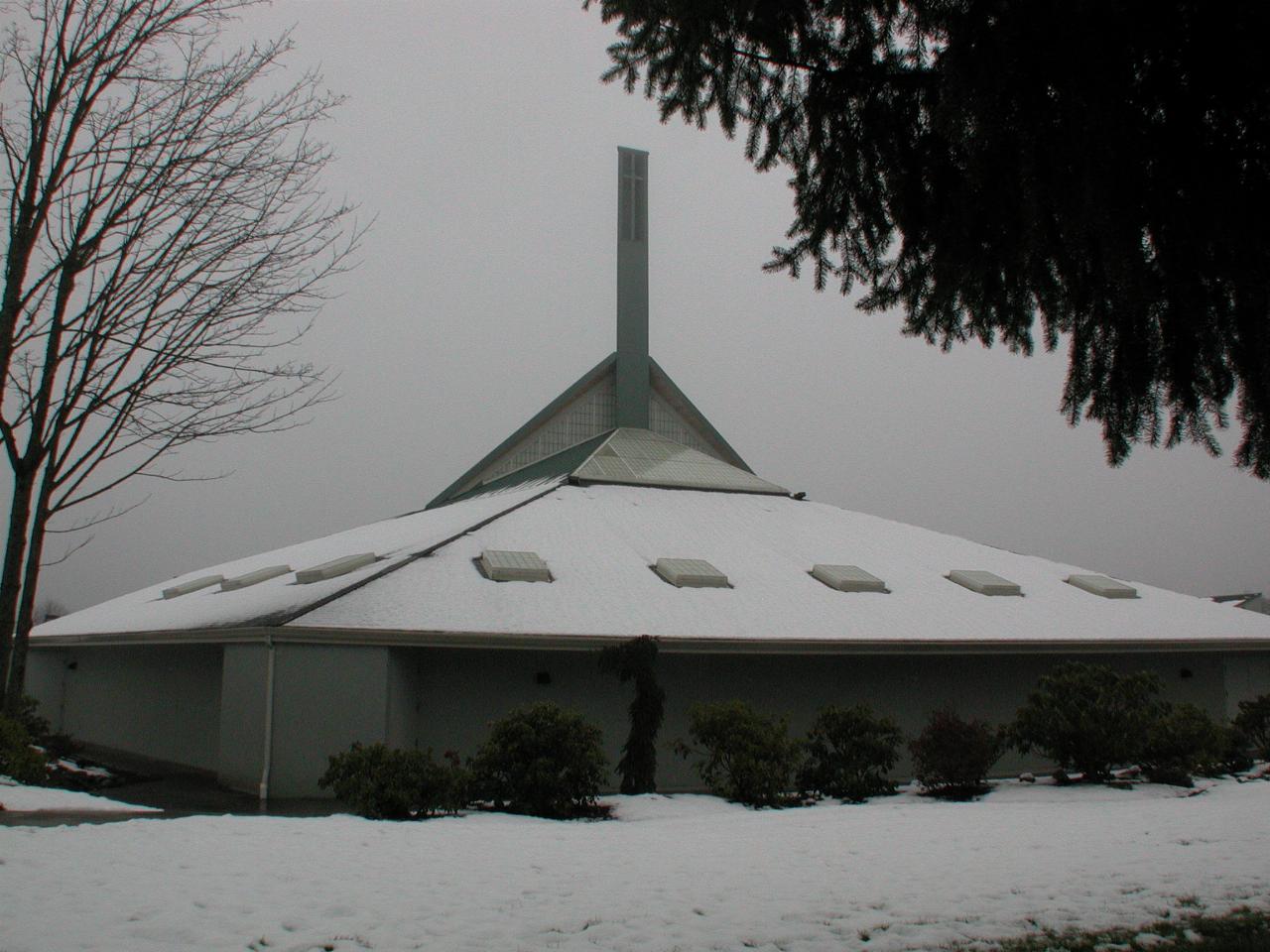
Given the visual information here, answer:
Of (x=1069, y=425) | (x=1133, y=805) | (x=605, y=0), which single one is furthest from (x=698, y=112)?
(x=1133, y=805)

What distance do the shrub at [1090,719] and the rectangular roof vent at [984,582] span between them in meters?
5.81

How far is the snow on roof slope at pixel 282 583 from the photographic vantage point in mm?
16469

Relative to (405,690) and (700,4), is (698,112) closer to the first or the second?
(700,4)

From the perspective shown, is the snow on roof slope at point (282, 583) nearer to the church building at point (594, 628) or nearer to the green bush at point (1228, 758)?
the church building at point (594, 628)

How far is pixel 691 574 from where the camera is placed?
1783cm

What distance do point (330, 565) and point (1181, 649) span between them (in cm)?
1512

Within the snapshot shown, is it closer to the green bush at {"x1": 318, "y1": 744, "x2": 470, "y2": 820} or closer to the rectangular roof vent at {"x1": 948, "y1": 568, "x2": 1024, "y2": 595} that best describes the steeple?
the rectangular roof vent at {"x1": 948, "y1": 568, "x2": 1024, "y2": 595}

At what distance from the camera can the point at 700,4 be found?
19.1 ft

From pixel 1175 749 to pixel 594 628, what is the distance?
25.8 feet

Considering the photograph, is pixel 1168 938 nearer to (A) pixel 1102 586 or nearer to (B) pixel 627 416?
(A) pixel 1102 586

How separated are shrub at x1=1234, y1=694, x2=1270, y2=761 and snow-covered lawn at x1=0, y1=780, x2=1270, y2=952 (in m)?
6.81

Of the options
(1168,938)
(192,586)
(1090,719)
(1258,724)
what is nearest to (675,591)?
(1090,719)

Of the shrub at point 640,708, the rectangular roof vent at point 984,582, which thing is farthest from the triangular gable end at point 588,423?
the shrub at point 640,708

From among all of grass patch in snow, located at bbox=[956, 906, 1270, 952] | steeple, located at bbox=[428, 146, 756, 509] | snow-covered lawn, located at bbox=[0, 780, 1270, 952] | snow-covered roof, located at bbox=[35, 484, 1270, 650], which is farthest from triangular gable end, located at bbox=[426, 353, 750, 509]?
grass patch in snow, located at bbox=[956, 906, 1270, 952]
